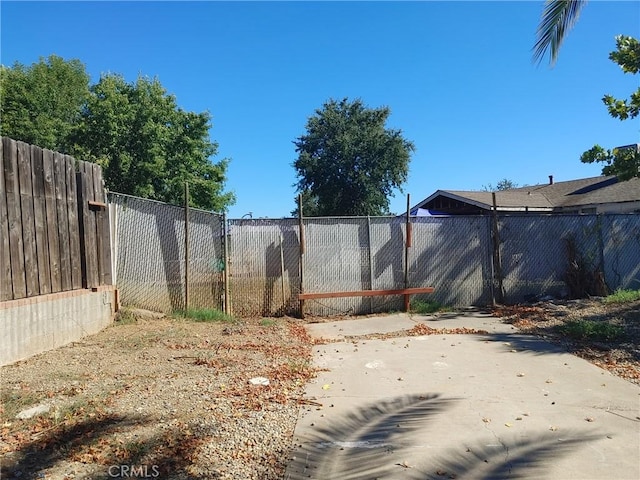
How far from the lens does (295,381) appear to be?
5.29 metres

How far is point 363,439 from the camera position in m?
3.81

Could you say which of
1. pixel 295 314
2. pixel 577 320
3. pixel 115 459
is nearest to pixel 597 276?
pixel 577 320

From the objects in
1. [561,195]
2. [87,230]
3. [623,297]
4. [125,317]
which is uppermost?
[561,195]

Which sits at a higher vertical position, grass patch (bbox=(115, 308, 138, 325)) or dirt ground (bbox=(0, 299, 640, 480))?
grass patch (bbox=(115, 308, 138, 325))

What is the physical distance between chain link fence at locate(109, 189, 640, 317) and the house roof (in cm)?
690

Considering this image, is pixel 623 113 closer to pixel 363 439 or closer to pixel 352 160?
pixel 363 439

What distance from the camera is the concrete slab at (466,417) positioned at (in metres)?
3.37

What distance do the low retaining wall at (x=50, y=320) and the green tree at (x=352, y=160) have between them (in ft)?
80.0

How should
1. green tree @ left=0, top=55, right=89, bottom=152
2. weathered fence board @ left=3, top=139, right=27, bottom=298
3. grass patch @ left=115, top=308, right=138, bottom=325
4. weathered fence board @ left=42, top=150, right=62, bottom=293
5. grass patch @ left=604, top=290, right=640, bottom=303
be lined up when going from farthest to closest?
green tree @ left=0, top=55, right=89, bottom=152 → grass patch @ left=604, top=290, right=640, bottom=303 → grass patch @ left=115, top=308, right=138, bottom=325 → weathered fence board @ left=42, top=150, right=62, bottom=293 → weathered fence board @ left=3, top=139, right=27, bottom=298

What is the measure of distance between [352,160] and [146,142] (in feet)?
48.7

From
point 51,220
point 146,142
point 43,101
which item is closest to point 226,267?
point 51,220

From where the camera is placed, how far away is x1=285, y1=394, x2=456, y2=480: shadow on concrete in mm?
3293

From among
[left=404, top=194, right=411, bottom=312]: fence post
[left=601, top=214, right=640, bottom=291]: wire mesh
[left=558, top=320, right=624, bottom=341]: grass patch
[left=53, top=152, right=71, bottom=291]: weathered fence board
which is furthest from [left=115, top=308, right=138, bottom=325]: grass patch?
[left=601, top=214, right=640, bottom=291]: wire mesh

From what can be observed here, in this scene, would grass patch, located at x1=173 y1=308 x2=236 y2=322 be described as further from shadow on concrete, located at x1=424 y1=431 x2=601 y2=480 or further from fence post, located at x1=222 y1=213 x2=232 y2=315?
shadow on concrete, located at x1=424 y1=431 x2=601 y2=480
